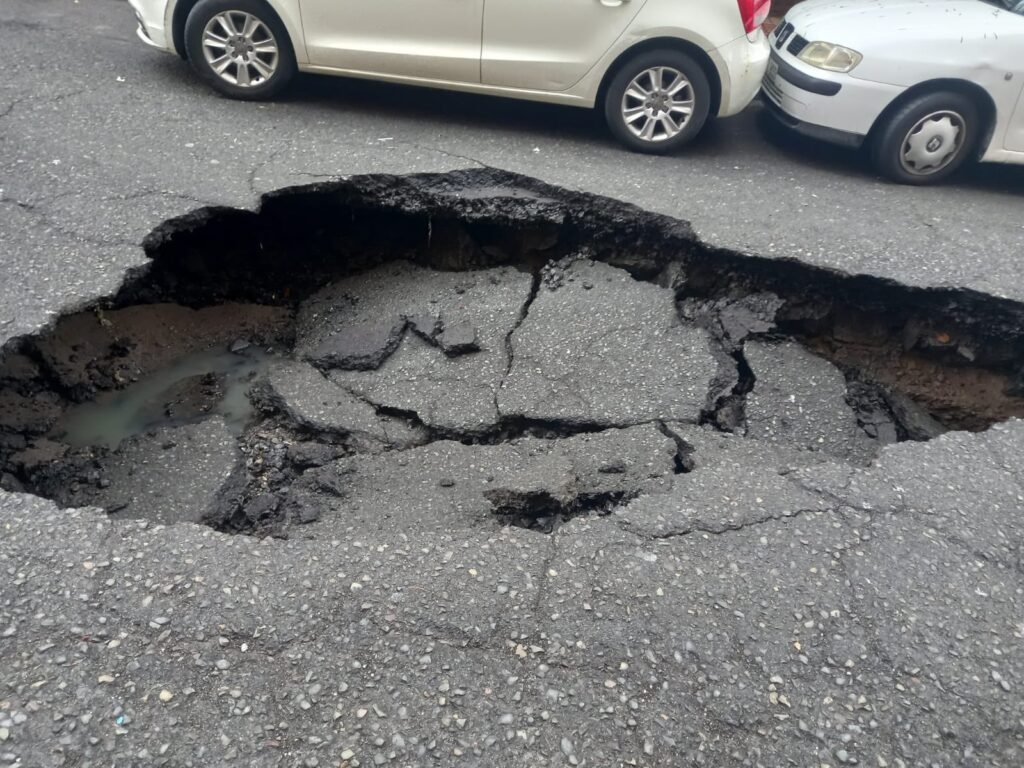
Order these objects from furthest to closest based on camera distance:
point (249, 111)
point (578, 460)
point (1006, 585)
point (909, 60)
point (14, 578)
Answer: point (249, 111) → point (909, 60) → point (578, 460) → point (1006, 585) → point (14, 578)

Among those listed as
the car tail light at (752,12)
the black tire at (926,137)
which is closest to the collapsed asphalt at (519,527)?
the black tire at (926,137)

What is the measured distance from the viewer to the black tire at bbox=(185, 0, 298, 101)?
5129 millimetres

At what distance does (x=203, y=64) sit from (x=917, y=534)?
5.49 m

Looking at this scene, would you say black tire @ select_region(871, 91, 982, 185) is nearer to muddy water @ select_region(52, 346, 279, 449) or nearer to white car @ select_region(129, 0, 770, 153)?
white car @ select_region(129, 0, 770, 153)

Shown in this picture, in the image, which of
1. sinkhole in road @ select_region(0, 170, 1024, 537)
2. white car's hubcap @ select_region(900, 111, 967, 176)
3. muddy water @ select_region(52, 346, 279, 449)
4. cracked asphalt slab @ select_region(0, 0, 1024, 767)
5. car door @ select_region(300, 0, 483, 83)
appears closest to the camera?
cracked asphalt slab @ select_region(0, 0, 1024, 767)

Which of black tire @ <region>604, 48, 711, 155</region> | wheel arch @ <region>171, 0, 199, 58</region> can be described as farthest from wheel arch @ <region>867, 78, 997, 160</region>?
wheel arch @ <region>171, 0, 199, 58</region>

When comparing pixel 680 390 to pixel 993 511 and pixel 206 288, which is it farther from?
pixel 206 288

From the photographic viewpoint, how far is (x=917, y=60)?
4887 millimetres

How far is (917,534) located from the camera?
2.77 metres

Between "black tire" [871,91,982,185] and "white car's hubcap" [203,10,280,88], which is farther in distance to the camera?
"white car's hubcap" [203,10,280,88]

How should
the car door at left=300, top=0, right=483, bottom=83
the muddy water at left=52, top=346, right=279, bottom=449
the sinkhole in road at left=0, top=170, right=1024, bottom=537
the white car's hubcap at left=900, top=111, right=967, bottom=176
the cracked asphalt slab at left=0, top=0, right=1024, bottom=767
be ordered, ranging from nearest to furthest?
the cracked asphalt slab at left=0, top=0, right=1024, bottom=767, the sinkhole in road at left=0, top=170, right=1024, bottom=537, the muddy water at left=52, top=346, right=279, bottom=449, the car door at left=300, top=0, right=483, bottom=83, the white car's hubcap at left=900, top=111, right=967, bottom=176

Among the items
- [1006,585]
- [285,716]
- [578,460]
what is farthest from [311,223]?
[1006,585]

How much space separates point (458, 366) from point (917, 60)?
382 centimetres

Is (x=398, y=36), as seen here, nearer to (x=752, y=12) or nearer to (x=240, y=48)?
(x=240, y=48)
